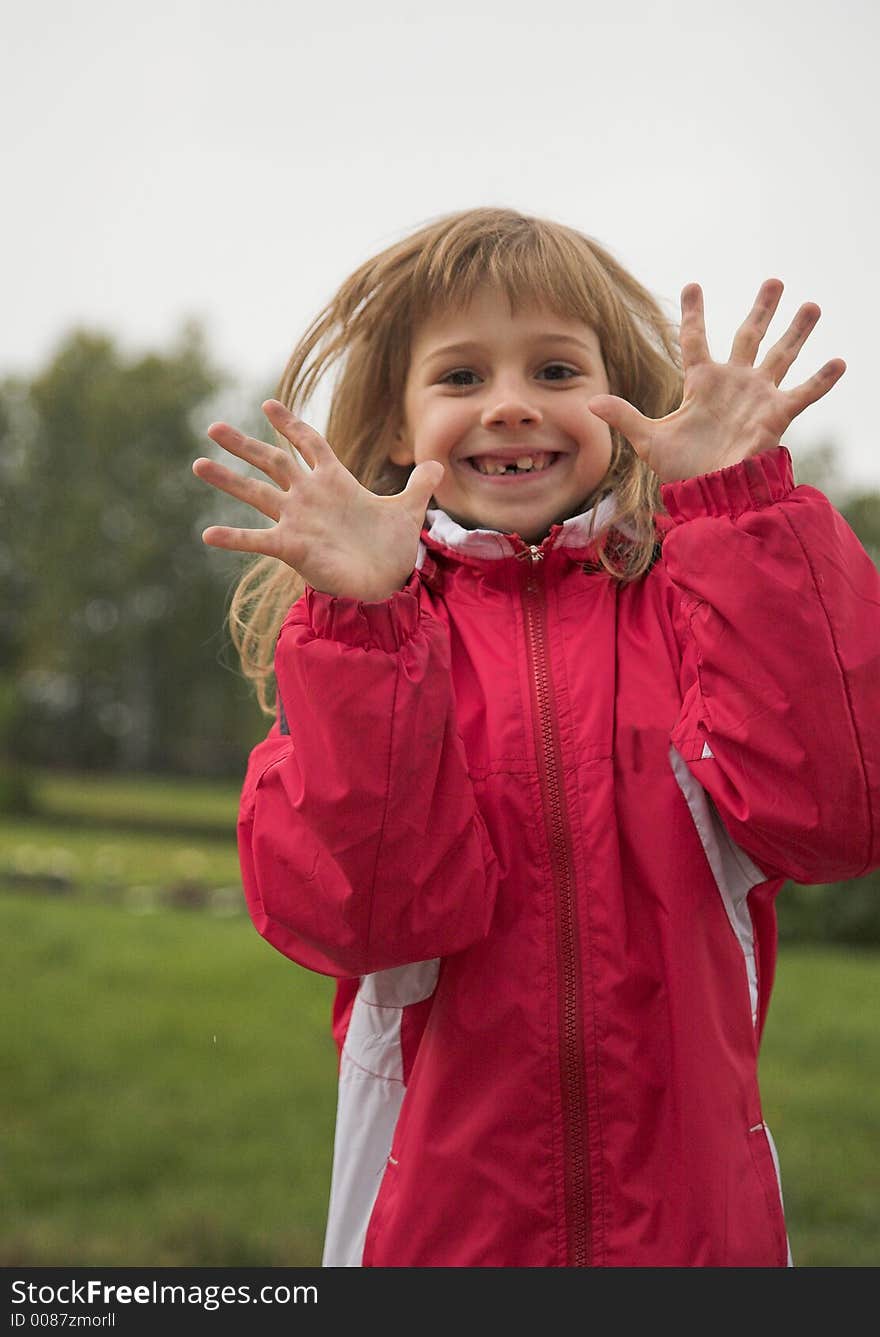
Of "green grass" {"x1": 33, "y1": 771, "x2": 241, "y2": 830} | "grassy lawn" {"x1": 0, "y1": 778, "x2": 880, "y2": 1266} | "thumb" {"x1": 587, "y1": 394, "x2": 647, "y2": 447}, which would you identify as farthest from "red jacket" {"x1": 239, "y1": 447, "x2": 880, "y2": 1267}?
"green grass" {"x1": 33, "y1": 771, "x2": 241, "y2": 830}

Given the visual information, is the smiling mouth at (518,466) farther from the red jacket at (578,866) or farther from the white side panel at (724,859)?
the white side panel at (724,859)

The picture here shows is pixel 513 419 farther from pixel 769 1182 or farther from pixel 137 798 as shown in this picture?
pixel 137 798

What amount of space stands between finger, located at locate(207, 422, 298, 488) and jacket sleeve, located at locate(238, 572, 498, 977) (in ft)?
0.55

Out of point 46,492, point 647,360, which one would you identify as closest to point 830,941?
point 647,360

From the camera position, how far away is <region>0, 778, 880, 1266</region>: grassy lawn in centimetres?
361

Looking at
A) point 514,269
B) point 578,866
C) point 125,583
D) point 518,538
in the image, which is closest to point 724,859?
point 578,866

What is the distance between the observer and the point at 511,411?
183 centimetres

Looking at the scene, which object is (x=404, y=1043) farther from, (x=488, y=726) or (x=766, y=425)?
(x=766, y=425)

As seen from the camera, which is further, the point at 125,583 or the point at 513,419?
the point at 125,583

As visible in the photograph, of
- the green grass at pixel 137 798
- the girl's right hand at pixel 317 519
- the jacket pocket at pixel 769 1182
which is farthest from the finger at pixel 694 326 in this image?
the green grass at pixel 137 798

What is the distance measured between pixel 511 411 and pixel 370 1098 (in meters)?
1.00
